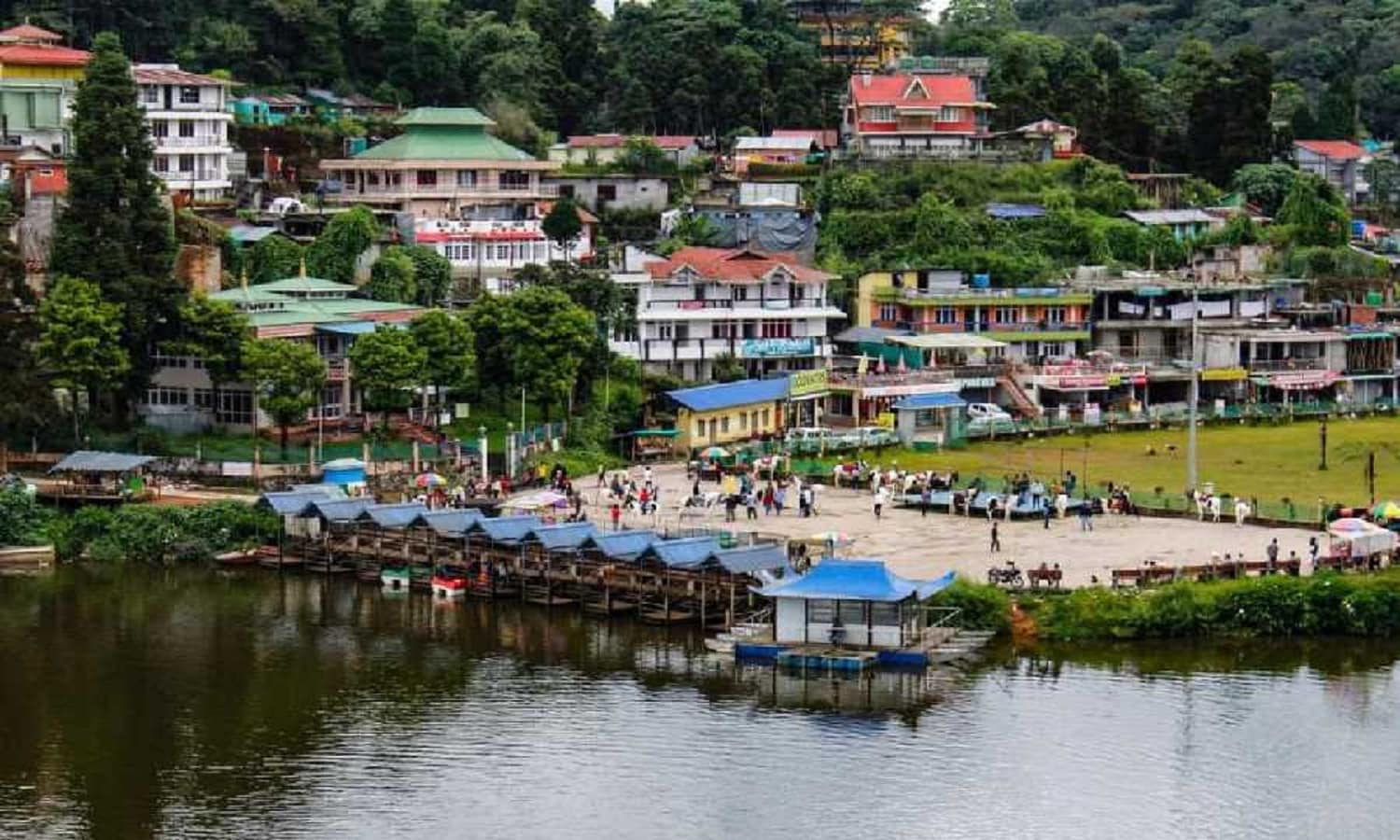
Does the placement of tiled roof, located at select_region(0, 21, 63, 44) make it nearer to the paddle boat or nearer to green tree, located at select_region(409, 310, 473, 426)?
green tree, located at select_region(409, 310, 473, 426)

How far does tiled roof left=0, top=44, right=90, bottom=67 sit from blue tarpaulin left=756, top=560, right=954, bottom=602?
46173 millimetres

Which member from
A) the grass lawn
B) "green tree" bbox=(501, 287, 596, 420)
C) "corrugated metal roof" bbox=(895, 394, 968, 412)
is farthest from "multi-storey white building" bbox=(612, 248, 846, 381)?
the grass lawn

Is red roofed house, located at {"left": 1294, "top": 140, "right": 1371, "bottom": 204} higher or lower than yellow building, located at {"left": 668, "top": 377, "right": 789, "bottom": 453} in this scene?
higher

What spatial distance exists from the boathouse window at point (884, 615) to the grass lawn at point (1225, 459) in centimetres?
1621

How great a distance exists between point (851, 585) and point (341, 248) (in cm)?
3764

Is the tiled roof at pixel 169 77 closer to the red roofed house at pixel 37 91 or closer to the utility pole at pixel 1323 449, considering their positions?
the red roofed house at pixel 37 91

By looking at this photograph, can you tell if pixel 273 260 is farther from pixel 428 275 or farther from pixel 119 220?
pixel 119 220

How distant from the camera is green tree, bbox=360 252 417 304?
84438 mm

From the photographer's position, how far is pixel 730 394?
7956 centimetres

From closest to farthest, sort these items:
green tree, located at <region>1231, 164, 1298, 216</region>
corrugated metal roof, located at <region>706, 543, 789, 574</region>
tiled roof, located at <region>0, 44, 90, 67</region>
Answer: corrugated metal roof, located at <region>706, 543, 789, 574</region>, tiled roof, located at <region>0, 44, 90, 67</region>, green tree, located at <region>1231, 164, 1298, 216</region>

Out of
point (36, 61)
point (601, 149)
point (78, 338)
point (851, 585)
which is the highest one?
point (36, 61)

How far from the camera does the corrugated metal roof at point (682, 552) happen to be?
5781cm

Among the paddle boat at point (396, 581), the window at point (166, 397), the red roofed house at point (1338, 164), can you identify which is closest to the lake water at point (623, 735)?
the paddle boat at point (396, 581)

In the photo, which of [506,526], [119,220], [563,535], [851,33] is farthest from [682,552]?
[851,33]
